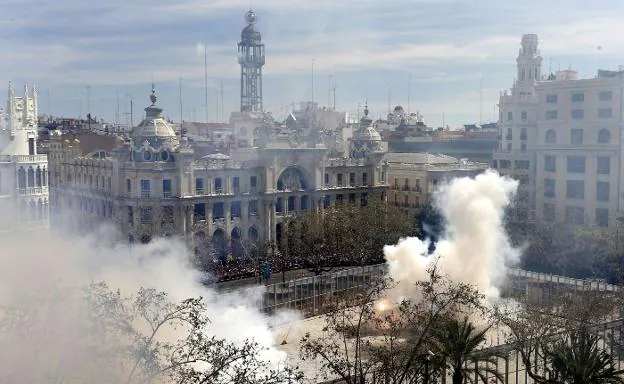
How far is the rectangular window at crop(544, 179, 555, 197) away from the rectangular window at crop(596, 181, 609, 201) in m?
3.80

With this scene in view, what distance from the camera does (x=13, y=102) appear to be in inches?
1515

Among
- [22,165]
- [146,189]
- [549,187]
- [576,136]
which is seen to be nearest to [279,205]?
[146,189]

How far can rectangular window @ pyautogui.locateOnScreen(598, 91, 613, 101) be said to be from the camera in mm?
58531

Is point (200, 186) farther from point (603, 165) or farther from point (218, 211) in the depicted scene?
point (603, 165)

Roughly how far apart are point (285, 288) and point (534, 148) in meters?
32.9

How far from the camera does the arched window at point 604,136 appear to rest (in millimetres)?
59003

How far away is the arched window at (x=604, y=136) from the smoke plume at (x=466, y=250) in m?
18.1

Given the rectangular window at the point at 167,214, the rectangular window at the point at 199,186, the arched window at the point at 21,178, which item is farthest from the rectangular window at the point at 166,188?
the arched window at the point at 21,178

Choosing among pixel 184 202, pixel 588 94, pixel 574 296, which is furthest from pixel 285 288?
pixel 588 94

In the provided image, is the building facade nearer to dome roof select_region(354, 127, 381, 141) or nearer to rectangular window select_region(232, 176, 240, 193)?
dome roof select_region(354, 127, 381, 141)

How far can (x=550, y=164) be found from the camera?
62.9 metres

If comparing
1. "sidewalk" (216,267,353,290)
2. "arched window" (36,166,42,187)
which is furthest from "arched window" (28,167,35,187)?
"sidewalk" (216,267,353,290)

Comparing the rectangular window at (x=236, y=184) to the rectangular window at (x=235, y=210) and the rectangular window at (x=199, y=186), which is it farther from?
the rectangular window at (x=199, y=186)

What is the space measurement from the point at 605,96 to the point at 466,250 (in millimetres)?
24445
